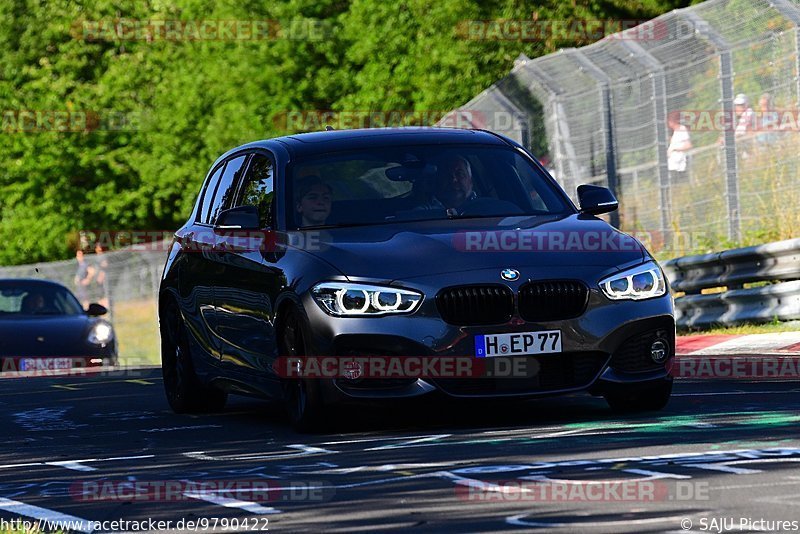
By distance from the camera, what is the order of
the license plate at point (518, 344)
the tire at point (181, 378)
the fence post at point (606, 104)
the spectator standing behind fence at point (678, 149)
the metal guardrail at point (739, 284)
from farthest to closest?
1. the fence post at point (606, 104)
2. the spectator standing behind fence at point (678, 149)
3. the metal guardrail at point (739, 284)
4. the tire at point (181, 378)
5. the license plate at point (518, 344)

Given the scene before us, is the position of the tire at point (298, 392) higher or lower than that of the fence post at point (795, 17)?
lower

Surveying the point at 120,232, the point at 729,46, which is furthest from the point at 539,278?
the point at 120,232

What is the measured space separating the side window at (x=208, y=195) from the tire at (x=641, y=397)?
11.7ft

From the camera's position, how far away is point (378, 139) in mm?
11312

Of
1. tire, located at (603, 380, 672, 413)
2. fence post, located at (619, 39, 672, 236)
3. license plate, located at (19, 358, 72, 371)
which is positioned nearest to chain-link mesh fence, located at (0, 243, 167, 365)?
license plate, located at (19, 358, 72, 371)

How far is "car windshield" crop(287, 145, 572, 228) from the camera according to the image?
1067 centimetres

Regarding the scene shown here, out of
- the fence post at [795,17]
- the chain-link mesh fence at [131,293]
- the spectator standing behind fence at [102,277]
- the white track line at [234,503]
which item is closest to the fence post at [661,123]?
the fence post at [795,17]

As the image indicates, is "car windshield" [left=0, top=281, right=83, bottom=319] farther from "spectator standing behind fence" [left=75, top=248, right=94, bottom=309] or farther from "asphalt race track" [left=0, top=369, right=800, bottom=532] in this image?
"spectator standing behind fence" [left=75, top=248, right=94, bottom=309]

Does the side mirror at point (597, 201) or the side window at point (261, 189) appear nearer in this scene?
the side mirror at point (597, 201)

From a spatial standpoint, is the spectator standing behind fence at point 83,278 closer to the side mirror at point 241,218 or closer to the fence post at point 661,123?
the fence post at point 661,123

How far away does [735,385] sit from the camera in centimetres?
1198

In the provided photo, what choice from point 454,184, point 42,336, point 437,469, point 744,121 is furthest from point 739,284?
point 437,469

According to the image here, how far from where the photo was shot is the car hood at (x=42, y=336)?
20922 mm

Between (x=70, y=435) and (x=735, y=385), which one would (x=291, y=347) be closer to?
(x=70, y=435)
